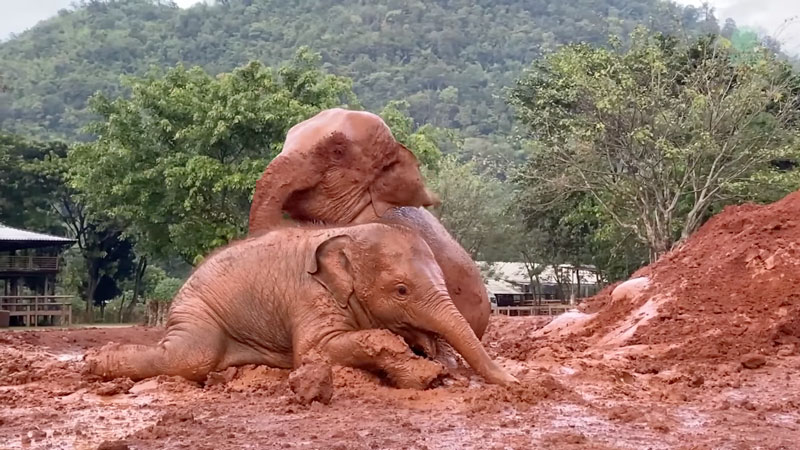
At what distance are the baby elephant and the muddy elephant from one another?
12.7 inches

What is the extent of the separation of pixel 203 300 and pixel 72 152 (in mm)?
24217

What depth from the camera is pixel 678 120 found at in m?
28.3

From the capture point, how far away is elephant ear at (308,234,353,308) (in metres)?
8.30

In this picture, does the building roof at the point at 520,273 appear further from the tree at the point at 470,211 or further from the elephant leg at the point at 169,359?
the elephant leg at the point at 169,359

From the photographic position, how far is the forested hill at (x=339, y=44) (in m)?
88.6

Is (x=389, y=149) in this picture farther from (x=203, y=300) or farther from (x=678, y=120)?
(x=678, y=120)

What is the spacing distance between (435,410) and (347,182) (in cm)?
275

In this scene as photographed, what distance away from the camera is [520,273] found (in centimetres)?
5894

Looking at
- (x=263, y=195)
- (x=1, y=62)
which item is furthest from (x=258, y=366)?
(x=1, y=62)

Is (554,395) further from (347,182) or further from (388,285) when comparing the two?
(347,182)

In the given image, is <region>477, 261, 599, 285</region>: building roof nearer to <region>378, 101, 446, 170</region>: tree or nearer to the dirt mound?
<region>378, 101, 446, 170</region>: tree

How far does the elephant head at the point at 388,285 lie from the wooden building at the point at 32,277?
23288 millimetres

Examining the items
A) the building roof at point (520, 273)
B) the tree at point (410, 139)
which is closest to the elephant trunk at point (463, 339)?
the tree at point (410, 139)

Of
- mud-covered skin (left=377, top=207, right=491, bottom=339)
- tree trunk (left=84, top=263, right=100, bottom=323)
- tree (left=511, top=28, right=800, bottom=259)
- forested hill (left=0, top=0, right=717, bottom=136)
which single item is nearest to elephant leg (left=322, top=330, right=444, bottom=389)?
mud-covered skin (left=377, top=207, right=491, bottom=339)
